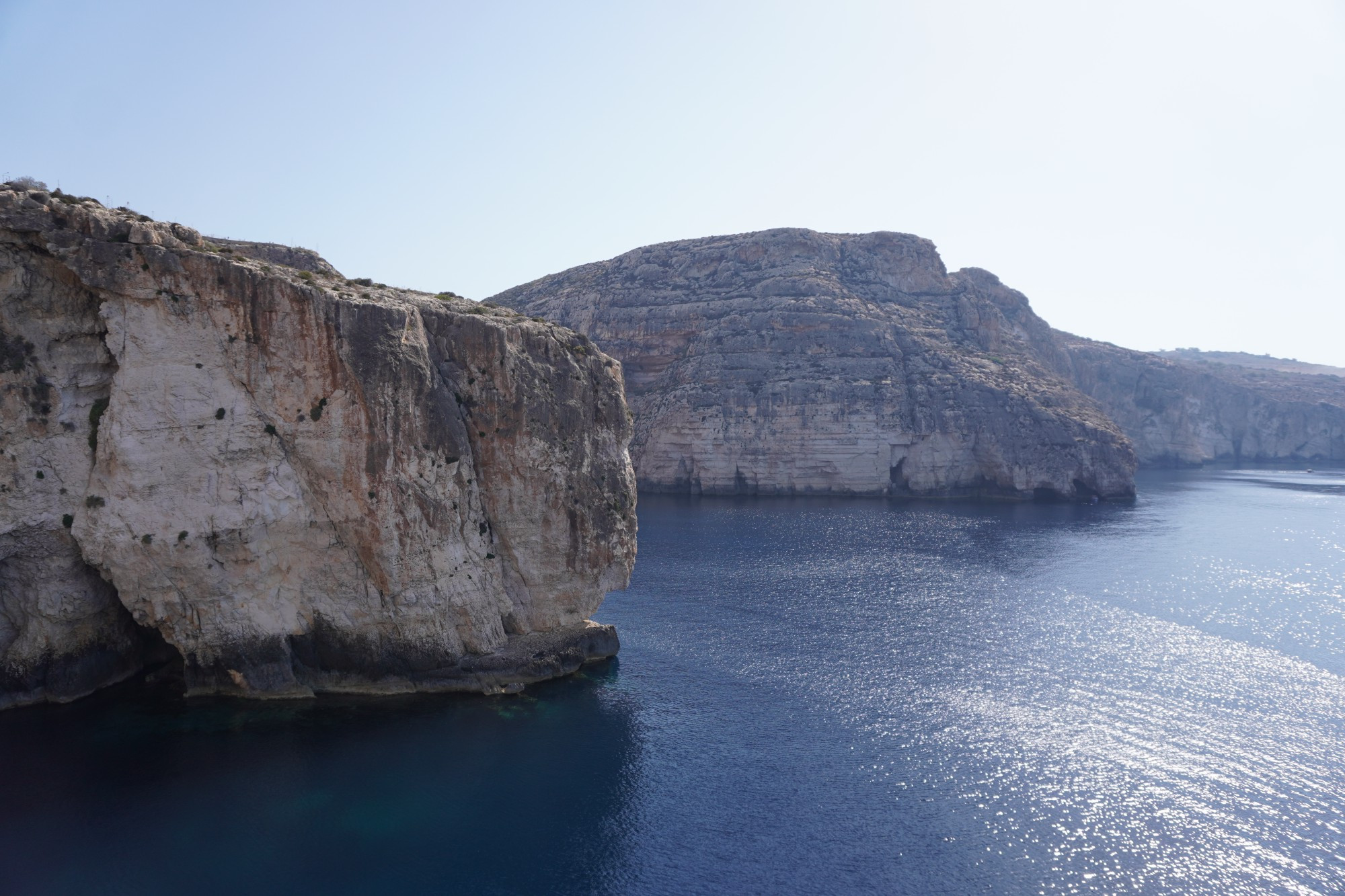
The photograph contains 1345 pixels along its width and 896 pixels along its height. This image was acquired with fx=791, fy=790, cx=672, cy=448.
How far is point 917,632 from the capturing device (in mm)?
50094

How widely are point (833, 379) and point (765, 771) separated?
89598 millimetres

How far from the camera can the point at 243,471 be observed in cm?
3528

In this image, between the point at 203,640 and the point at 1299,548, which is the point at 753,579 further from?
the point at 1299,548

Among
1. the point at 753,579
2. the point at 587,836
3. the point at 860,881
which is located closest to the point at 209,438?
the point at 587,836

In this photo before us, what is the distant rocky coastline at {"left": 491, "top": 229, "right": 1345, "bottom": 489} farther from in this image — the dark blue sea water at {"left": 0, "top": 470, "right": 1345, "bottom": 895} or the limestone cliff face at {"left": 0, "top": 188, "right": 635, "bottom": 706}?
the limestone cliff face at {"left": 0, "top": 188, "right": 635, "bottom": 706}

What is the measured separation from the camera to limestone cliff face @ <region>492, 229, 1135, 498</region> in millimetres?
114000

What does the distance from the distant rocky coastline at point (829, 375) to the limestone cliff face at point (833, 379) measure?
9.2 inches

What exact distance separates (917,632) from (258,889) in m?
38.4

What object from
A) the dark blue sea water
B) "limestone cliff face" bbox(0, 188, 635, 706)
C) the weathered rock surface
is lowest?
the dark blue sea water

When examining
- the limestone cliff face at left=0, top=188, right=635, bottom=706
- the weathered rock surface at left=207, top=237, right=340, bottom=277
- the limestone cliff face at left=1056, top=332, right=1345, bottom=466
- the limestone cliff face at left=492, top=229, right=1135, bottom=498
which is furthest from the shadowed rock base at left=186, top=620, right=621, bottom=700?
the limestone cliff face at left=1056, top=332, right=1345, bottom=466

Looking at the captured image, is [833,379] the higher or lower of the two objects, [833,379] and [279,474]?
the higher

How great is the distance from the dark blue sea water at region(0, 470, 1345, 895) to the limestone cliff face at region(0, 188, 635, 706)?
8.80 ft

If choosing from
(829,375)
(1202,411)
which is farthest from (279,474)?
(1202,411)

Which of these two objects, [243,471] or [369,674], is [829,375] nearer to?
[369,674]
